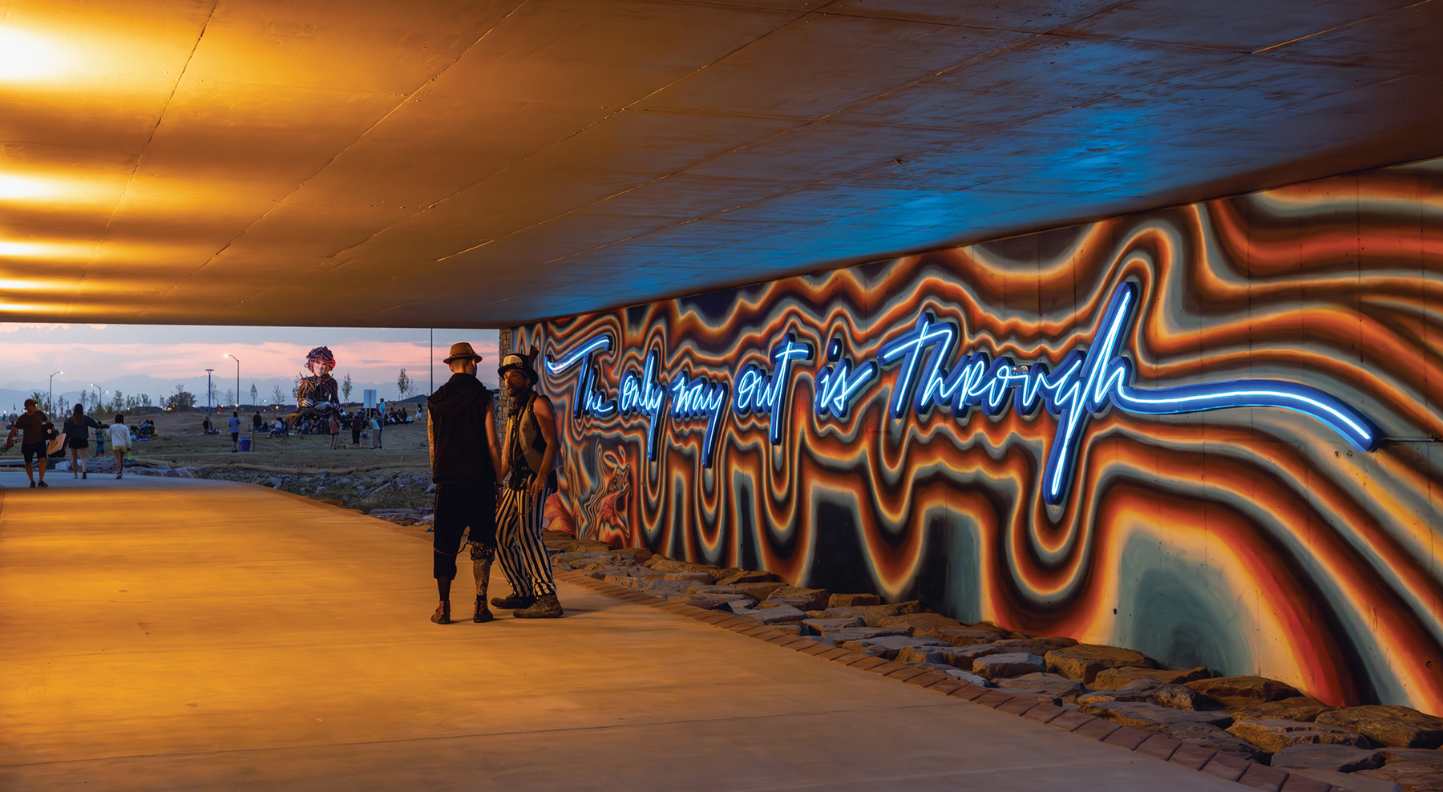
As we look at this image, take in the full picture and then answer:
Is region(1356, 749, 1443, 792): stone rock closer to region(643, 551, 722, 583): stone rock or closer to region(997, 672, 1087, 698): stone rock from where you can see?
region(997, 672, 1087, 698): stone rock

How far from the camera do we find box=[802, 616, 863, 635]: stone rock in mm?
14219

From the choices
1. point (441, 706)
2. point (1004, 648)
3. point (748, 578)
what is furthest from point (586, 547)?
point (441, 706)

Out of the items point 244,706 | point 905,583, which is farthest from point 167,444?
point 244,706

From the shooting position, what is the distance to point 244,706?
7883 millimetres

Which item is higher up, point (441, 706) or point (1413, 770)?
point (441, 706)

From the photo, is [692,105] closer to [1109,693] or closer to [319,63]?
[319,63]

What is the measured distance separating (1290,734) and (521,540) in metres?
5.53

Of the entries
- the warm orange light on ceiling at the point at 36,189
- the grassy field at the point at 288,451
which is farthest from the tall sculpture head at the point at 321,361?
the warm orange light on ceiling at the point at 36,189

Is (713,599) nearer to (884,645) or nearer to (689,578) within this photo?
(689,578)

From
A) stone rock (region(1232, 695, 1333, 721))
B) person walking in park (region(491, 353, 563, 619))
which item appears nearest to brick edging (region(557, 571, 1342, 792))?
person walking in park (region(491, 353, 563, 619))

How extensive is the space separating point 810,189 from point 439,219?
130 inches

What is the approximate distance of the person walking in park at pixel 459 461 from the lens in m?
10.9

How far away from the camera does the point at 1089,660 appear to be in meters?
12.1

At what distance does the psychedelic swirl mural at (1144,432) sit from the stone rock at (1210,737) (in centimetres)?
135
